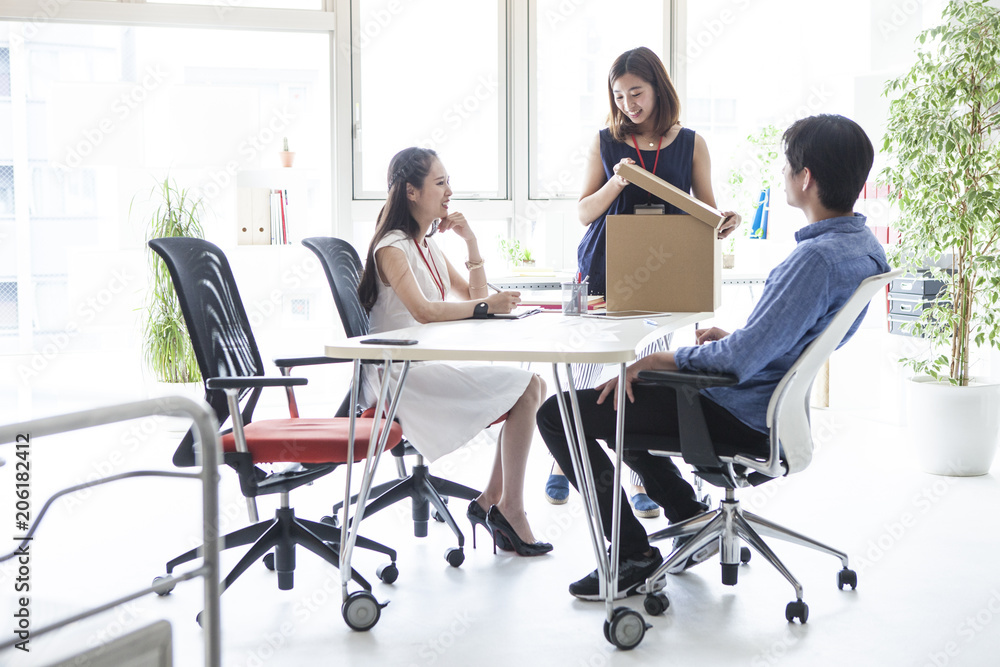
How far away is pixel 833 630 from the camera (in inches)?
87.7

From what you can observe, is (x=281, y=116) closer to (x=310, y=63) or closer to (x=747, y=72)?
(x=310, y=63)

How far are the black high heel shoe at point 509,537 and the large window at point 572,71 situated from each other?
9.37ft

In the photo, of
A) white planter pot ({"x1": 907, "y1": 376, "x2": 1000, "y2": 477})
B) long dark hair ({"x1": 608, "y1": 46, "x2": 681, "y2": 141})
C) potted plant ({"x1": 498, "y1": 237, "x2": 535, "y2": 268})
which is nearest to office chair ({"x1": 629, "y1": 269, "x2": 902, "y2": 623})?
long dark hair ({"x1": 608, "y1": 46, "x2": 681, "y2": 141})

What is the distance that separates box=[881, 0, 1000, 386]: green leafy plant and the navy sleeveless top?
3.43ft

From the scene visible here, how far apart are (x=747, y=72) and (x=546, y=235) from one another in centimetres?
155

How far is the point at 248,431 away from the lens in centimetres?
242

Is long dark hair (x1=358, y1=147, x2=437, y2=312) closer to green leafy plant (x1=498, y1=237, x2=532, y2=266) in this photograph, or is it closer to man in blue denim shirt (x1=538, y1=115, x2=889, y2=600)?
man in blue denim shirt (x1=538, y1=115, x2=889, y2=600)

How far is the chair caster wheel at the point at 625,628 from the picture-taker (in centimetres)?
209

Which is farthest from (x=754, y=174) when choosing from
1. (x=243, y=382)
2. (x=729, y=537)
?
(x=243, y=382)

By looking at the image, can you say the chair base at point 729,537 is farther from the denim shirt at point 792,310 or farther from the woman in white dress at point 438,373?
the woman in white dress at point 438,373

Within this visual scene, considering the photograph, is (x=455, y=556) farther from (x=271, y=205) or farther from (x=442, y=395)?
(x=271, y=205)

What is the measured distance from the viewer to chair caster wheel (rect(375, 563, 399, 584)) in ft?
8.34

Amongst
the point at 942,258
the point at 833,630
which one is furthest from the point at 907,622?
the point at 942,258

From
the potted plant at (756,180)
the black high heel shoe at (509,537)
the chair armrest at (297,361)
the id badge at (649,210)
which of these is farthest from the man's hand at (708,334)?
the potted plant at (756,180)
